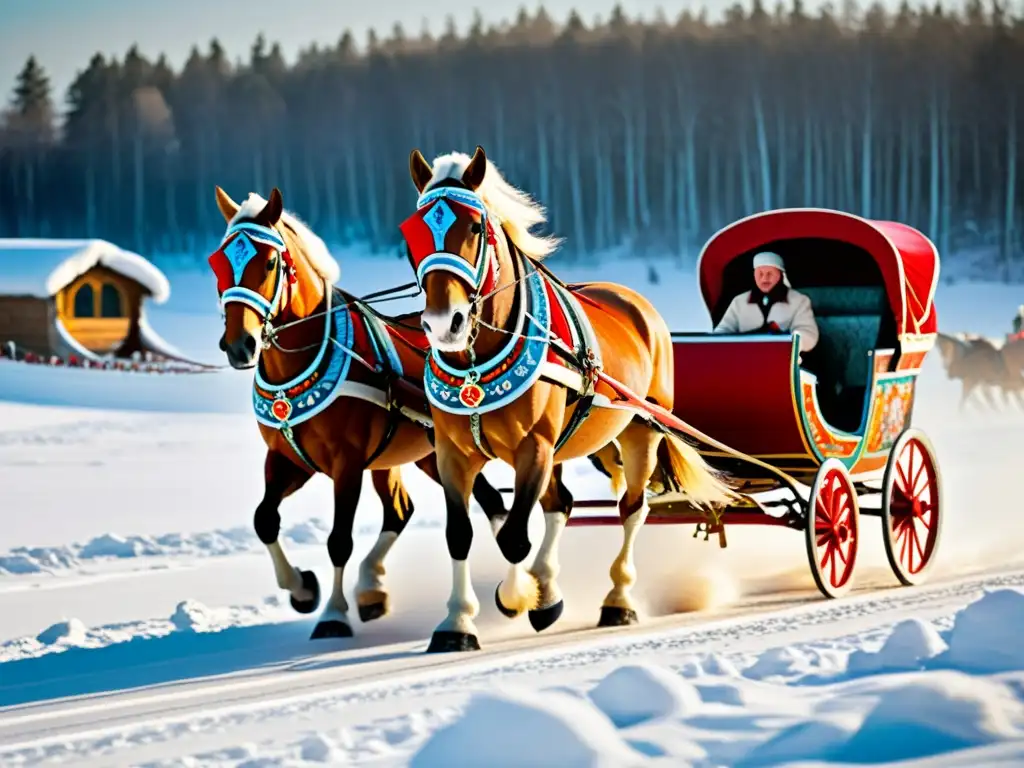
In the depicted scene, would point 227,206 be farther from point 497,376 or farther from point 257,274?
point 497,376

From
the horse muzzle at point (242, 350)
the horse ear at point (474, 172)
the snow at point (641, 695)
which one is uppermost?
the horse ear at point (474, 172)

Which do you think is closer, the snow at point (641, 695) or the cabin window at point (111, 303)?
the snow at point (641, 695)

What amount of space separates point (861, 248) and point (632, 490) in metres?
2.38

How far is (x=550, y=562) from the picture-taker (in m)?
6.80

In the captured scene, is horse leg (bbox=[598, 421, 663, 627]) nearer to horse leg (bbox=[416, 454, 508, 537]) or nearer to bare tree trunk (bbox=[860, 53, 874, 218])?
horse leg (bbox=[416, 454, 508, 537])

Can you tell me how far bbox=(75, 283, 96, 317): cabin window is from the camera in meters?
29.3

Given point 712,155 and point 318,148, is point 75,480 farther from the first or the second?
→ point 318,148

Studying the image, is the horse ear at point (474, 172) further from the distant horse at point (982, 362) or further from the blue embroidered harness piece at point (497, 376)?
the distant horse at point (982, 362)

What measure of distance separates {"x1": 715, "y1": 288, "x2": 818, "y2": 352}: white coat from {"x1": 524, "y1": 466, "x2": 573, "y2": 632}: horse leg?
1.45 meters

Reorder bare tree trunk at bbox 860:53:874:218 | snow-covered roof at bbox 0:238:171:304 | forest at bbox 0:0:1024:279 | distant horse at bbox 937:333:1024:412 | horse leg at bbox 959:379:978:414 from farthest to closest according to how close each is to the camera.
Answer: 1. forest at bbox 0:0:1024:279
2. bare tree trunk at bbox 860:53:874:218
3. snow-covered roof at bbox 0:238:171:304
4. horse leg at bbox 959:379:978:414
5. distant horse at bbox 937:333:1024:412

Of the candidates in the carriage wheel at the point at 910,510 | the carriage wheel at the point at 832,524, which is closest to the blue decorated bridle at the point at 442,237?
the carriage wheel at the point at 832,524

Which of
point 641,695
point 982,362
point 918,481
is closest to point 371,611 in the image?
point 641,695

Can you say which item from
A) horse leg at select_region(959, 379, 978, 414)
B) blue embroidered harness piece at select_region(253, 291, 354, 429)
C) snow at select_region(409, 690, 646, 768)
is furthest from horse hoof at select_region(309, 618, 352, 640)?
horse leg at select_region(959, 379, 978, 414)

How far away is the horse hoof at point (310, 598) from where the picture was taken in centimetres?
678
